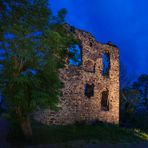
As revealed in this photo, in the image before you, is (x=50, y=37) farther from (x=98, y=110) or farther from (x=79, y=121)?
(x=98, y=110)

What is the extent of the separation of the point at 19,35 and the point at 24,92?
2.95 m

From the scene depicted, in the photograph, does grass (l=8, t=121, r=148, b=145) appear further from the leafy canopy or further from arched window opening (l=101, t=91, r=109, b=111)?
arched window opening (l=101, t=91, r=109, b=111)

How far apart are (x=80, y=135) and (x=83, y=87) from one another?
22.4 feet

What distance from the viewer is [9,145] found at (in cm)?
1633

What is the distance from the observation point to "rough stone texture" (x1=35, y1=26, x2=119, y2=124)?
24.5 meters

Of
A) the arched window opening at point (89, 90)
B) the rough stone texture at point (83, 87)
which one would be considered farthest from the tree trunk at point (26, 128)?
the arched window opening at point (89, 90)

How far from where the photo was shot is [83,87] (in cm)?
2622

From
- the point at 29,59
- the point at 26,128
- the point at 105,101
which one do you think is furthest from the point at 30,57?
the point at 105,101

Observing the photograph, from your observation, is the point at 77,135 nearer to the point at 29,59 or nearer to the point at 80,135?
the point at 80,135

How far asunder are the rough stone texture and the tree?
7089 mm

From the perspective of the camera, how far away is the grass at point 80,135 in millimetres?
18094

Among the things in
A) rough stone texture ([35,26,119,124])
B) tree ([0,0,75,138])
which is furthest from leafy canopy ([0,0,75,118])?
rough stone texture ([35,26,119,124])

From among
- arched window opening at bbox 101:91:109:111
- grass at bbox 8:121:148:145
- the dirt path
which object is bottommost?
the dirt path

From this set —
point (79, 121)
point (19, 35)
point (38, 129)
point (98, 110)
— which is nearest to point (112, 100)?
point (98, 110)
